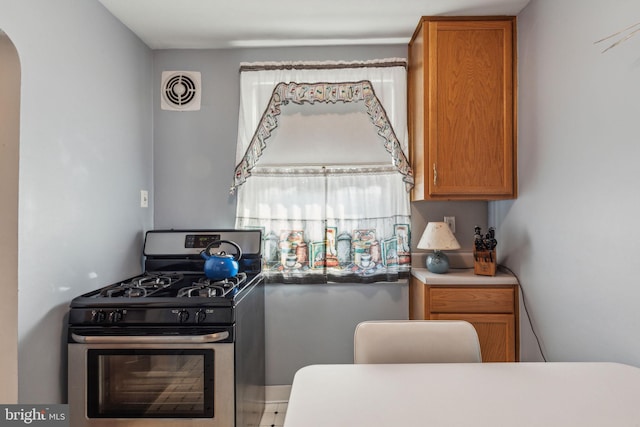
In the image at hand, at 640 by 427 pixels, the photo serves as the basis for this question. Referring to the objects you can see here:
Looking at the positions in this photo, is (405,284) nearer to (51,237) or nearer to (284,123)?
(284,123)

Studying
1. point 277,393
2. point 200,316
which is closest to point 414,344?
point 200,316

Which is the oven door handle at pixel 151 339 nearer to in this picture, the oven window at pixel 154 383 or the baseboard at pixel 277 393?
the oven window at pixel 154 383

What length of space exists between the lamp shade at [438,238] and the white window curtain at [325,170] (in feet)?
0.62

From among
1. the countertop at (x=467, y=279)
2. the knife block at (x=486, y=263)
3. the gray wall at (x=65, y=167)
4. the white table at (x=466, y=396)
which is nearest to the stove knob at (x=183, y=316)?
the gray wall at (x=65, y=167)

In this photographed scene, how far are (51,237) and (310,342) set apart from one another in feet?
5.60

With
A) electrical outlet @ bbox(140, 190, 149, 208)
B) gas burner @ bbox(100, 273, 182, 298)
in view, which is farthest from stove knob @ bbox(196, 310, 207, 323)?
electrical outlet @ bbox(140, 190, 149, 208)

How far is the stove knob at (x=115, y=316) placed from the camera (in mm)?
1752

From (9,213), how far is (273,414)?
1.88m

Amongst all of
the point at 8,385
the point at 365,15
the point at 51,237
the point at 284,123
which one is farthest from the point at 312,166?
the point at 8,385

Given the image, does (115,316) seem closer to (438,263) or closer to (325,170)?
(325,170)

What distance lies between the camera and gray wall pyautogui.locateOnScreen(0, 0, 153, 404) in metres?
1.57

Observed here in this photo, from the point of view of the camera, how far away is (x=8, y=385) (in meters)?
1.54

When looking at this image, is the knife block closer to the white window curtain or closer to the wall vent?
the white window curtain

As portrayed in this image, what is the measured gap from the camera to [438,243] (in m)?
2.42
